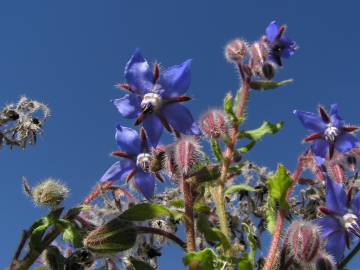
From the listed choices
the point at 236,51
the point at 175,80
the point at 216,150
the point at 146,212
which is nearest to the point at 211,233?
the point at 146,212

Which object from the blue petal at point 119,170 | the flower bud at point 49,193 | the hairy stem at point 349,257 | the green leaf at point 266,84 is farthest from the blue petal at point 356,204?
the flower bud at point 49,193

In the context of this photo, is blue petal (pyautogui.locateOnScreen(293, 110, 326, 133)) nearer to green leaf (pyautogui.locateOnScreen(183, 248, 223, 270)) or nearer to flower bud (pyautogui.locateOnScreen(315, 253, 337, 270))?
flower bud (pyautogui.locateOnScreen(315, 253, 337, 270))

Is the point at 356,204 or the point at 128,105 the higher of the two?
the point at 128,105

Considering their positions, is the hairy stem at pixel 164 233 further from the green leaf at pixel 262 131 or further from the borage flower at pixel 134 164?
the green leaf at pixel 262 131

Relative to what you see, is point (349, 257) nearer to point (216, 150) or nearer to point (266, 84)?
point (216, 150)

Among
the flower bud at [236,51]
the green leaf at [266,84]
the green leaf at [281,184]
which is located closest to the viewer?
the green leaf at [281,184]
